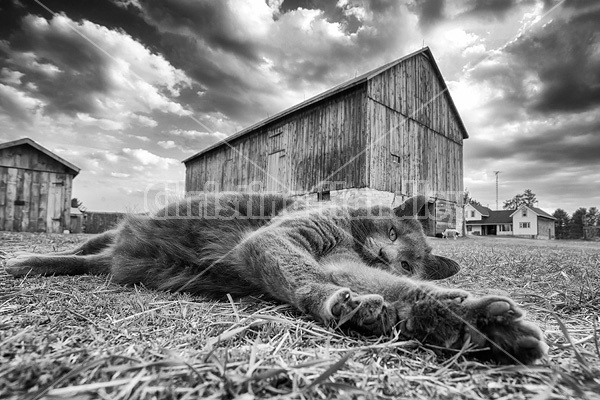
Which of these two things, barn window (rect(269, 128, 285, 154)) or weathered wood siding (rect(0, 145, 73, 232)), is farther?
barn window (rect(269, 128, 285, 154))

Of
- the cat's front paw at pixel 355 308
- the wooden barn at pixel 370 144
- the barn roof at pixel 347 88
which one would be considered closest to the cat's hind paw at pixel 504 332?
the cat's front paw at pixel 355 308

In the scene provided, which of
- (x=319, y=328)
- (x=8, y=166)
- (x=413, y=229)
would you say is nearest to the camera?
(x=319, y=328)

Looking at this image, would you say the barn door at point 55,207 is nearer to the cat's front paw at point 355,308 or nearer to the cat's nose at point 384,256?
the cat's nose at point 384,256

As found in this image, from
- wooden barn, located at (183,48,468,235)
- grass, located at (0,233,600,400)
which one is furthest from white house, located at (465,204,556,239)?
grass, located at (0,233,600,400)

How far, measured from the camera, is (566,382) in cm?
87

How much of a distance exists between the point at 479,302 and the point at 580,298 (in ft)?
5.02

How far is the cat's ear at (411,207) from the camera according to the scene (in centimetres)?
278

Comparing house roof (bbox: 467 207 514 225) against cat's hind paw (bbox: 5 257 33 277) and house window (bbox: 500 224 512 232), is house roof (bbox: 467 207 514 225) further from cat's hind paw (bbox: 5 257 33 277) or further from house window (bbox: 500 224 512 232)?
cat's hind paw (bbox: 5 257 33 277)

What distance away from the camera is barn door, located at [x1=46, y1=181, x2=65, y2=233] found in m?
13.2

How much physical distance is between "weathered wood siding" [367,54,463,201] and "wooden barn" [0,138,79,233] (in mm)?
13191

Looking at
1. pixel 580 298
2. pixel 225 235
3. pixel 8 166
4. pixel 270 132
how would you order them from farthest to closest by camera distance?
pixel 270 132 < pixel 8 166 < pixel 225 235 < pixel 580 298

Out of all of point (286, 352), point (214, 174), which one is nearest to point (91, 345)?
point (286, 352)

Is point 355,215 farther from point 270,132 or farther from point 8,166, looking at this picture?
point 8,166

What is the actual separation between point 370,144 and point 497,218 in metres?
51.7
